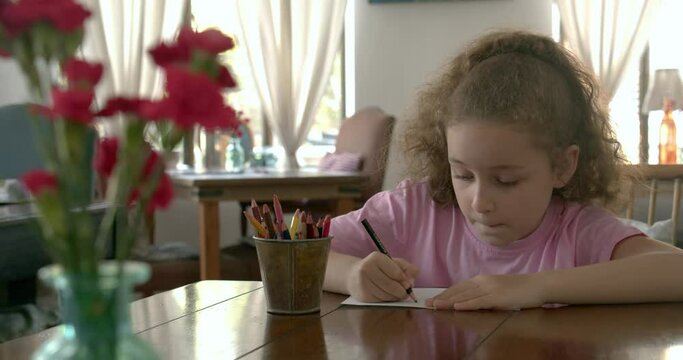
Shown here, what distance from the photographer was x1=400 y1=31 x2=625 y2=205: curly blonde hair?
4.48 ft

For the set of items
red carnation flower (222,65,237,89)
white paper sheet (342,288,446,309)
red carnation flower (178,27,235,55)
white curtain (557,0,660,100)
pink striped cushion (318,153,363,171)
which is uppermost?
white curtain (557,0,660,100)

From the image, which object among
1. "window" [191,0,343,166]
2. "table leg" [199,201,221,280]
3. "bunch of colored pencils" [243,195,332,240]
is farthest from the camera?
"window" [191,0,343,166]

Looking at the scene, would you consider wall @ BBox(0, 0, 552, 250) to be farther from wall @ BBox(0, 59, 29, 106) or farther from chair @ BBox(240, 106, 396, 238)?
chair @ BBox(240, 106, 396, 238)

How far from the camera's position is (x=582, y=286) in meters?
1.20

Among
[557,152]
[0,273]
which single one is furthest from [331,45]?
[557,152]

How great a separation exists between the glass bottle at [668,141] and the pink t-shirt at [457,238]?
3.30 metres

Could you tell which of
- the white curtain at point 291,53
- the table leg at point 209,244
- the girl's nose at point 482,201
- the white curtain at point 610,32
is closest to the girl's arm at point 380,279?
the girl's nose at point 482,201

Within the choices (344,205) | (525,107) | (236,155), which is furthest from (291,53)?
(525,107)

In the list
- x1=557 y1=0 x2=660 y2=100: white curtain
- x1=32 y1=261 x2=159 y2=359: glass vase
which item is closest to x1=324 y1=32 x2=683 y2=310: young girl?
x1=32 y1=261 x2=159 y2=359: glass vase

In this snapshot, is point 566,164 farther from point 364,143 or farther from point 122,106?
point 364,143

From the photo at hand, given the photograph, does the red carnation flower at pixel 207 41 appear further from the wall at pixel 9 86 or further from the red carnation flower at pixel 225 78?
the wall at pixel 9 86

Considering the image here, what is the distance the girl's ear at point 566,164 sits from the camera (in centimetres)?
143

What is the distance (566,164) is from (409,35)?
4.27m

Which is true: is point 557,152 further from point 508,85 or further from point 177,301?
point 177,301
